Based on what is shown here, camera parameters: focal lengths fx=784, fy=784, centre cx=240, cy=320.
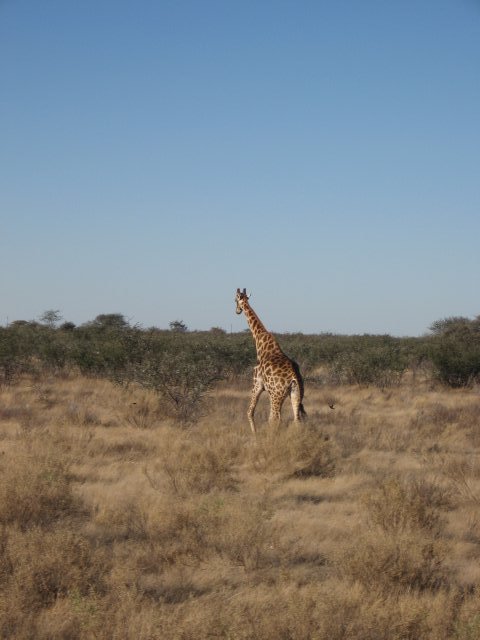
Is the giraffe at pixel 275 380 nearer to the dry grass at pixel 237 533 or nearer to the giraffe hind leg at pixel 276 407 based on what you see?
the giraffe hind leg at pixel 276 407

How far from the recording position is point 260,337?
13047 mm

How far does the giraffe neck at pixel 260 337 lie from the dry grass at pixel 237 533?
1.32m

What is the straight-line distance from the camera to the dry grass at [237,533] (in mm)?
4949

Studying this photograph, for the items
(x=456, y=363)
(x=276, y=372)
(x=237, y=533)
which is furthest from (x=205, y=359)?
(x=237, y=533)

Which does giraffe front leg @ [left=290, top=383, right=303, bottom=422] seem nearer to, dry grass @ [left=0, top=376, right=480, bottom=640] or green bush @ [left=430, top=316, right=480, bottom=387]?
dry grass @ [left=0, top=376, right=480, bottom=640]

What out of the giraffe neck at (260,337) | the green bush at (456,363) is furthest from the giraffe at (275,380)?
the green bush at (456,363)

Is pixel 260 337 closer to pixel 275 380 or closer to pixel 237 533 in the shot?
pixel 275 380

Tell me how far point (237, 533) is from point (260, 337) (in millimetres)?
6665

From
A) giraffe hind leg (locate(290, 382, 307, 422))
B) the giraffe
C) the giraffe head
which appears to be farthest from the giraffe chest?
the giraffe head

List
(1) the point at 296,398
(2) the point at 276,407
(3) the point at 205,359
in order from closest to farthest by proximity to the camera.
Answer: (1) the point at 296,398
(2) the point at 276,407
(3) the point at 205,359

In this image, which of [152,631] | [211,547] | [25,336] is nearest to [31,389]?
[25,336]

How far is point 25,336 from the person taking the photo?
2636cm

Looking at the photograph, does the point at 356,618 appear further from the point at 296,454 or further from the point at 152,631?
the point at 296,454

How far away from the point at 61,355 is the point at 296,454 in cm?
1534
